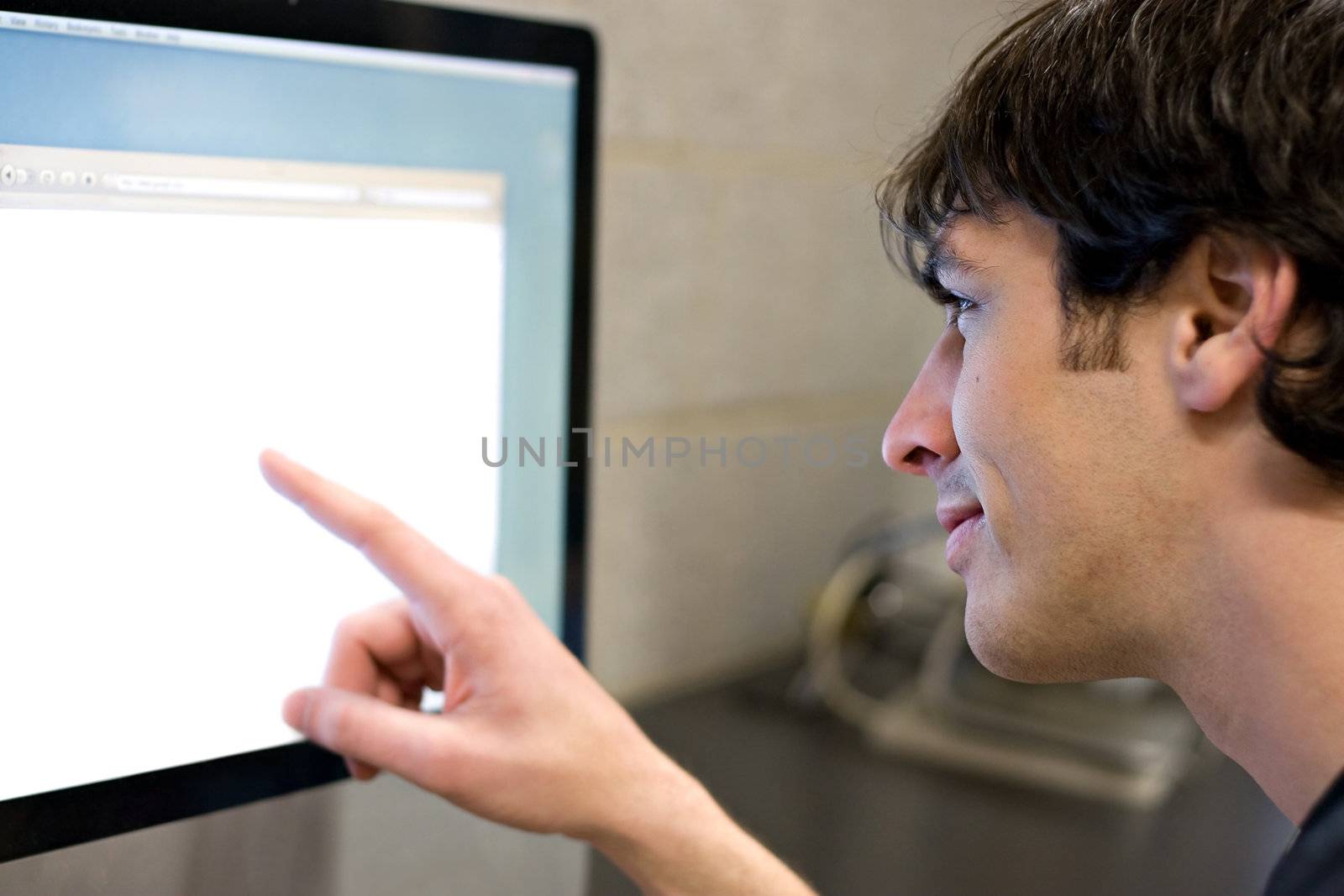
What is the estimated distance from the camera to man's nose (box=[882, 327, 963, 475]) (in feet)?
2.18

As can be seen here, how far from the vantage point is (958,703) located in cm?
111

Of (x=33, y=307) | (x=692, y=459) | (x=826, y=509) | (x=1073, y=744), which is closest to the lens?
(x=33, y=307)

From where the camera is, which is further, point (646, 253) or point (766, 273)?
point (766, 273)

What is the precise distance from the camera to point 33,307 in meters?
0.51

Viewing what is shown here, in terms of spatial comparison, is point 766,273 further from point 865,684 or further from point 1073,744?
point 1073,744

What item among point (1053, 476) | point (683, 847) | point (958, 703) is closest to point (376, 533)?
point (683, 847)

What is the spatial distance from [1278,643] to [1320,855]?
101 millimetres

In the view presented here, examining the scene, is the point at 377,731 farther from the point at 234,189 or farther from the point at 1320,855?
the point at 1320,855

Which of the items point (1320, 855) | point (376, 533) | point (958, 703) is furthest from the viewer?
point (958, 703)

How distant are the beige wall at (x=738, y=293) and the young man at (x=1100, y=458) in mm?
443

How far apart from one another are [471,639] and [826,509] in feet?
2.74

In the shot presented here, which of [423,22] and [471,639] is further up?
[423,22]

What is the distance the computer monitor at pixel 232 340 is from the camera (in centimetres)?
52

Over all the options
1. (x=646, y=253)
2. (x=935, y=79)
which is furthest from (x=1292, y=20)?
(x=935, y=79)
